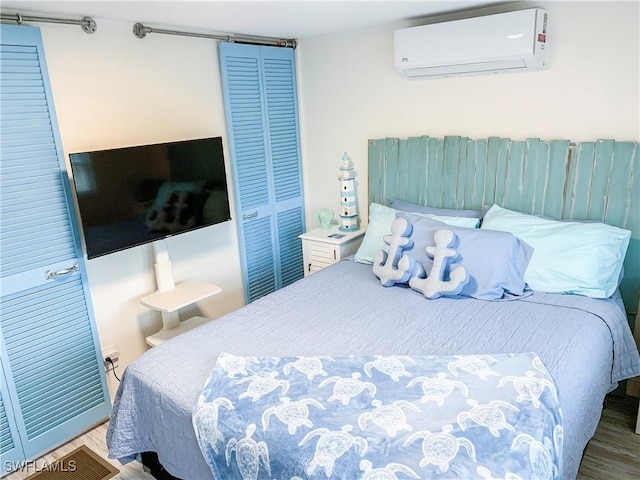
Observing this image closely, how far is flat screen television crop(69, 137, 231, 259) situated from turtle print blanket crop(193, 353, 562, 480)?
105cm

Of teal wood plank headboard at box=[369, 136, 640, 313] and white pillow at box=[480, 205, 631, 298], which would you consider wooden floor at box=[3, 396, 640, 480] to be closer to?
teal wood plank headboard at box=[369, 136, 640, 313]

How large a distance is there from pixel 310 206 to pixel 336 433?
2569mm

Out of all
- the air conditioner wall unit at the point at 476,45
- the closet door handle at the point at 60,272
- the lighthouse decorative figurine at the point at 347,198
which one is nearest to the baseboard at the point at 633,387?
the air conditioner wall unit at the point at 476,45

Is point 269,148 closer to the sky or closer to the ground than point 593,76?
closer to the ground

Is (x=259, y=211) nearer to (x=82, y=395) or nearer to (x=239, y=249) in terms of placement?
(x=239, y=249)

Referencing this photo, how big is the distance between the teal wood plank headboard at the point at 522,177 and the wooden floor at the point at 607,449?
548 millimetres

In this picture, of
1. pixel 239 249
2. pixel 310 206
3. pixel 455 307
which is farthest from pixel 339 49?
pixel 455 307

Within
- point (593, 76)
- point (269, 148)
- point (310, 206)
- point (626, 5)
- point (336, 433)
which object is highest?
point (626, 5)

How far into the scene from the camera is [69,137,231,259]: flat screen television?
7.76 ft

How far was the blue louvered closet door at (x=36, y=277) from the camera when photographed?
2.20 m

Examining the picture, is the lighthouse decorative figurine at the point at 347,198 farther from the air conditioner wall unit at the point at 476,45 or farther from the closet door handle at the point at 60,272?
the closet door handle at the point at 60,272

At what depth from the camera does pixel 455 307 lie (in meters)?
2.34

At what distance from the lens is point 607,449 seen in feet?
7.39

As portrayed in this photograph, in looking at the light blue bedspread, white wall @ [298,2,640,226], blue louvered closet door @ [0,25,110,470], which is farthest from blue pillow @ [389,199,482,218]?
blue louvered closet door @ [0,25,110,470]
